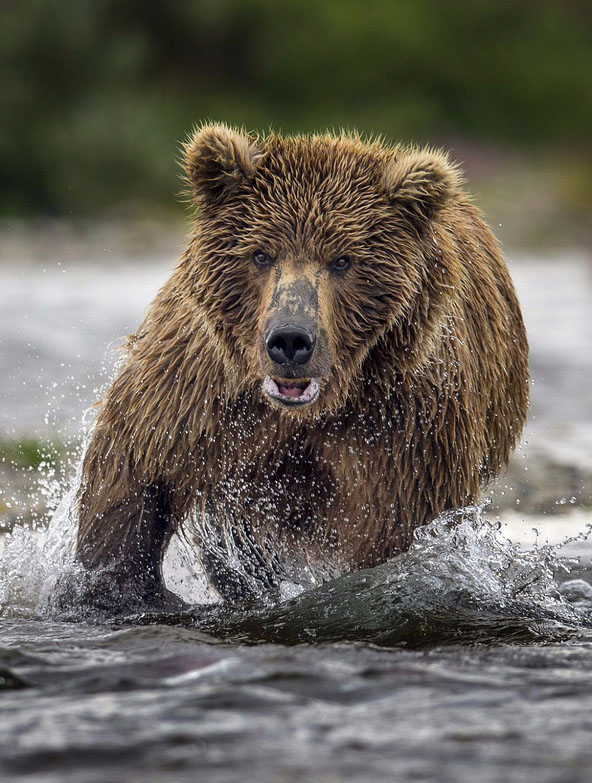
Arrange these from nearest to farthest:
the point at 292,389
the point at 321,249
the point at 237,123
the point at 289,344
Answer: the point at 289,344 → the point at 292,389 → the point at 321,249 → the point at 237,123

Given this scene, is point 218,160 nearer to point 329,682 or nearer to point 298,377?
point 298,377

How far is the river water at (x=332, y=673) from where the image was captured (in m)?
3.32

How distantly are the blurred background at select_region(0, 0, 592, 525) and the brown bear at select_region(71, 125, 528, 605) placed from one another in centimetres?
177

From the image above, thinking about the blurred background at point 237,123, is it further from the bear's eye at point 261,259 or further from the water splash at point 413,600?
the bear's eye at point 261,259

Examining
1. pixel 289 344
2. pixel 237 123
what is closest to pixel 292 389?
pixel 289 344

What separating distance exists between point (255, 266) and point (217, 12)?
30.5 m

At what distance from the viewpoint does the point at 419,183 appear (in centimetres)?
482

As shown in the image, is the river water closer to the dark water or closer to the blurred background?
the dark water

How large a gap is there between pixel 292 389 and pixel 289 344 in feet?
0.69

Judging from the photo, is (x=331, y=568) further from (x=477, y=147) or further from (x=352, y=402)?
(x=477, y=147)

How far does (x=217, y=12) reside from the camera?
33.8 m

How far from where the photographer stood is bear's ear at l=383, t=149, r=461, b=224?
15.8 ft

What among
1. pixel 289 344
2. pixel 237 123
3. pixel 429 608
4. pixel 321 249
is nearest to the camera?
pixel 289 344

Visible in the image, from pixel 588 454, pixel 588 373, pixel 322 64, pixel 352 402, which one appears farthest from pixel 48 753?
pixel 322 64
